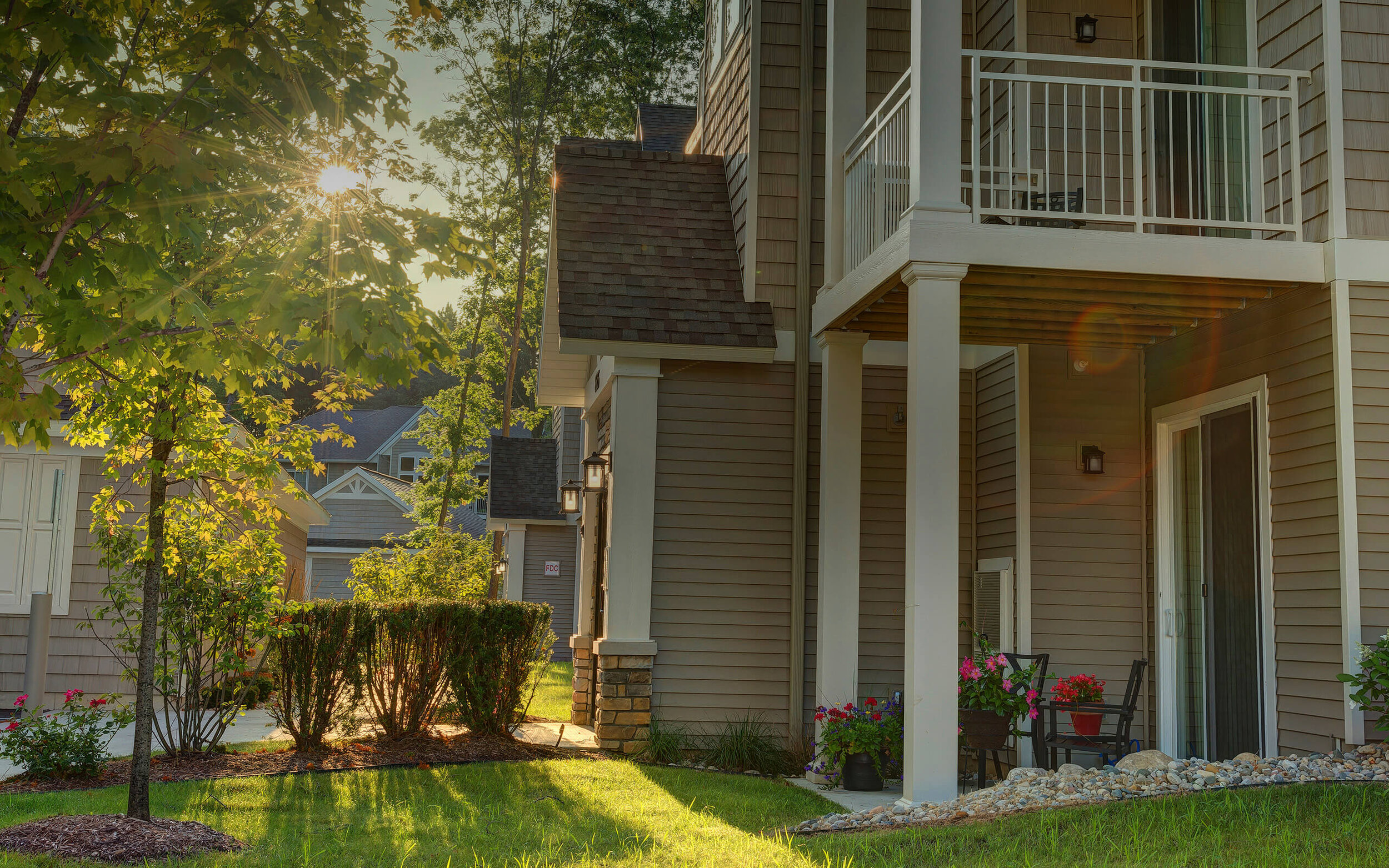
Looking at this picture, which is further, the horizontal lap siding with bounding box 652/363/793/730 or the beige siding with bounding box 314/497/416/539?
the beige siding with bounding box 314/497/416/539

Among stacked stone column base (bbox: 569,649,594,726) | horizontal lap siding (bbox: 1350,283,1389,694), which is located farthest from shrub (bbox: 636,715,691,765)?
horizontal lap siding (bbox: 1350,283,1389,694)

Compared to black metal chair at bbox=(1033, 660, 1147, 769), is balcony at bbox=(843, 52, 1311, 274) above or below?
above

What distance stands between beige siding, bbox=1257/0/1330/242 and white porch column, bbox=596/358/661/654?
4.39 metres

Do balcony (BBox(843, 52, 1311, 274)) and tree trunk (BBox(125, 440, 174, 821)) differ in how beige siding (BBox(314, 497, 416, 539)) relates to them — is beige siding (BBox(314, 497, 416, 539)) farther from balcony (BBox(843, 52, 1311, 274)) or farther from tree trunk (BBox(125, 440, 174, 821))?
tree trunk (BBox(125, 440, 174, 821))

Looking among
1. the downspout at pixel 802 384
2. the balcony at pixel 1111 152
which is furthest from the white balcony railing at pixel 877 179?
the downspout at pixel 802 384

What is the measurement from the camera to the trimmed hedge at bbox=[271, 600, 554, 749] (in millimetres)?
7938

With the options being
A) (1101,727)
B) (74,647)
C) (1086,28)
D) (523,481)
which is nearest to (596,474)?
(1101,727)

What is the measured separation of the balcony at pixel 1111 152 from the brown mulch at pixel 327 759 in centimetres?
428

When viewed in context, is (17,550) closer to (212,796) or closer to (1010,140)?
(212,796)

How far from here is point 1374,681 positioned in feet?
17.9

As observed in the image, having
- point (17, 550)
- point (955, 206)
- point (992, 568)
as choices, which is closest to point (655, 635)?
point (992, 568)

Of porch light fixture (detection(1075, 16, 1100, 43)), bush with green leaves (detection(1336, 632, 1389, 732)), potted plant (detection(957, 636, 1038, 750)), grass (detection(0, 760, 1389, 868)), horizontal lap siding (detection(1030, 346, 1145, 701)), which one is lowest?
grass (detection(0, 760, 1389, 868))

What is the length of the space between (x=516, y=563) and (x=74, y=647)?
1135 centimetres

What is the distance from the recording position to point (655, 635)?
8.45m
